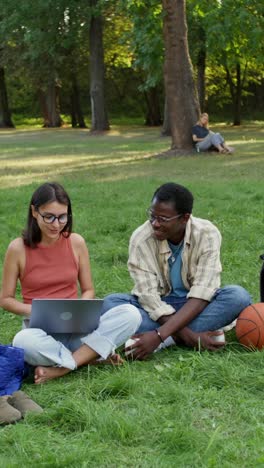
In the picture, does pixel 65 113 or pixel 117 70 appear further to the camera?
pixel 65 113

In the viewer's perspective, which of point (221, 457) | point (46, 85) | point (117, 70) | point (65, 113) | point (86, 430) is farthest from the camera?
point (65, 113)

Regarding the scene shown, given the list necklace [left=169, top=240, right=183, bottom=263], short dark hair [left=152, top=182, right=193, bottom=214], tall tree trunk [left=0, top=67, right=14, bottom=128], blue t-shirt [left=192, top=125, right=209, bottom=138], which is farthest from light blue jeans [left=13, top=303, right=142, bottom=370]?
tall tree trunk [left=0, top=67, right=14, bottom=128]

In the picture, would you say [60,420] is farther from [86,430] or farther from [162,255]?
[162,255]

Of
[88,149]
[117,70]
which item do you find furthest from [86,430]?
[117,70]

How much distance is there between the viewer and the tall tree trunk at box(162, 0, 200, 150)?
61.3 feet

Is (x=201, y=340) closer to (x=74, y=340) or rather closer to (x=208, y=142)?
(x=74, y=340)

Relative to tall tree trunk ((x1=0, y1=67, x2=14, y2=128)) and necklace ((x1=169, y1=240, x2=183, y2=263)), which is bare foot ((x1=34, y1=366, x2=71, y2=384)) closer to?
necklace ((x1=169, y1=240, x2=183, y2=263))

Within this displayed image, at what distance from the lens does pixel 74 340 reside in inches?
195

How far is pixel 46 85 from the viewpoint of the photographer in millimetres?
41219

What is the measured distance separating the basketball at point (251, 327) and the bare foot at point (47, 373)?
4.13ft

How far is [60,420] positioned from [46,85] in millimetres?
38671

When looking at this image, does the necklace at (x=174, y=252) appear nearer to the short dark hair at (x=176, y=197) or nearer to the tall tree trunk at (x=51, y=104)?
the short dark hair at (x=176, y=197)

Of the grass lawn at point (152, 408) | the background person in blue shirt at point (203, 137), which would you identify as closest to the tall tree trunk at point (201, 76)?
the background person in blue shirt at point (203, 137)

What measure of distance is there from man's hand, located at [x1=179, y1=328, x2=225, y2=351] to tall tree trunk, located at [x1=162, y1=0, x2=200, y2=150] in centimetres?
1472
